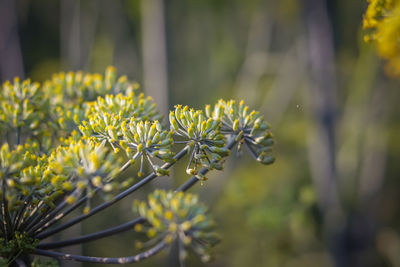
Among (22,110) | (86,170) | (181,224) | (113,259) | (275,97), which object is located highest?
(22,110)

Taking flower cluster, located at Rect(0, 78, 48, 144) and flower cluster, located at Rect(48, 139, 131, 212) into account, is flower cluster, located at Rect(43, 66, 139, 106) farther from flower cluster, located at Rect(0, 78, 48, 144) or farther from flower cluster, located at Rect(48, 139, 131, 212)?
flower cluster, located at Rect(48, 139, 131, 212)

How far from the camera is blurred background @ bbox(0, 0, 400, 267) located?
497 centimetres

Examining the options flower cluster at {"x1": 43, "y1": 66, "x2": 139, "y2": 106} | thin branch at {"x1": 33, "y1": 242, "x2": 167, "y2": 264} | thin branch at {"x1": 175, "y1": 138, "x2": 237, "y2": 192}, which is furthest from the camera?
flower cluster at {"x1": 43, "y1": 66, "x2": 139, "y2": 106}

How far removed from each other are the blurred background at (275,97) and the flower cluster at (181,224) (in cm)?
116

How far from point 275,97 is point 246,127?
5.46 meters

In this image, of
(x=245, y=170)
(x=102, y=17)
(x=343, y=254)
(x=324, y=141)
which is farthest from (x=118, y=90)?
(x=102, y=17)

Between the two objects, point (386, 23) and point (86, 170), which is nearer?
point (86, 170)

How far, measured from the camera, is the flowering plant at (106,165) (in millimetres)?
1352

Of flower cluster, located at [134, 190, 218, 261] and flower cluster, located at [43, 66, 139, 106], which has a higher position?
flower cluster, located at [43, 66, 139, 106]

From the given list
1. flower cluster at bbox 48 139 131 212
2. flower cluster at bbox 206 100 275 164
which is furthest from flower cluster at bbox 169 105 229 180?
flower cluster at bbox 48 139 131 212

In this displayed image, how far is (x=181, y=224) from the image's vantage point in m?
1.33

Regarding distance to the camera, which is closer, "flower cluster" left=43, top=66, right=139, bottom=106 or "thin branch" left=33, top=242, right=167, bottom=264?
"thin branch" left=33, top=242, right=167, bottom=264

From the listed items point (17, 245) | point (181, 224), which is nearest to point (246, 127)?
point (181, 224)

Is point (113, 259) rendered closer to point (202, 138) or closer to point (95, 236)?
point (95, 236)
